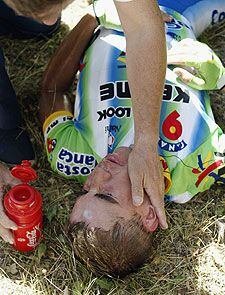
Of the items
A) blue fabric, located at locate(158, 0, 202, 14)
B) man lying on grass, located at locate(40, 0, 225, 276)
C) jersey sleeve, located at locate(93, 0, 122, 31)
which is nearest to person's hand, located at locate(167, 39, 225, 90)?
man lying on grass, located at locate(40, 0, 225, 276)

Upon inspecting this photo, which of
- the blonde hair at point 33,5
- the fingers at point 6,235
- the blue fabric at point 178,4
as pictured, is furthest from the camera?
Answer: the blue fabric at point 178,4

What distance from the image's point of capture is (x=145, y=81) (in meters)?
2.92

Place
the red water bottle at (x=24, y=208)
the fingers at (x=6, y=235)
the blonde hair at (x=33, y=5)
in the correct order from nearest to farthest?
the blonde hair at (x=33, y=5), the red water bottle at (x=24, y=208), the fingers at (x=6, y=235)

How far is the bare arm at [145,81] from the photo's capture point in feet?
9.48

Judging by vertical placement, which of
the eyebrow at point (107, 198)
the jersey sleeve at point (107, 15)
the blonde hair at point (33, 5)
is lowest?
the eyebrow at point (107, 198)

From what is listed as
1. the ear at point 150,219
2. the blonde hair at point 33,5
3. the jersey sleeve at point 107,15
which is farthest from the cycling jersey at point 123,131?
the blonde hair at point 33,5

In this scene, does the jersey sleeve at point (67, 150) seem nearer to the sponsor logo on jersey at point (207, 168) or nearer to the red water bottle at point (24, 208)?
the red water bottle at point (24, 208)

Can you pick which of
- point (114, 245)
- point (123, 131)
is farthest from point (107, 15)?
point (114, 245)

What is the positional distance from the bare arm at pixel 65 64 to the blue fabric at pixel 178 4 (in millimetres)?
452

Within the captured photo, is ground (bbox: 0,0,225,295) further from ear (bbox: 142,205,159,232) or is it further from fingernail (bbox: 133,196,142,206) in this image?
fingernail (bbox: 133,196,142,206)

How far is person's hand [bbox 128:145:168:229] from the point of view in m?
2.97

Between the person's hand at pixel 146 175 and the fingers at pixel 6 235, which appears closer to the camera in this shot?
the person's hand at pixel 146 175

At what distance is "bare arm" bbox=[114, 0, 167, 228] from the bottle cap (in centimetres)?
59

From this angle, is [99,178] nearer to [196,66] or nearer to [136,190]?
[136,190]
